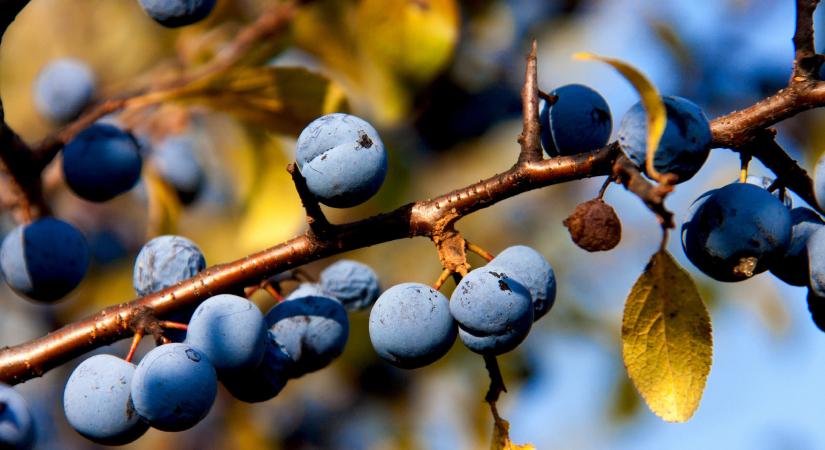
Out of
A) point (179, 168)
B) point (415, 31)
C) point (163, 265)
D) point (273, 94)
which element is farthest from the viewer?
point (179, 168)

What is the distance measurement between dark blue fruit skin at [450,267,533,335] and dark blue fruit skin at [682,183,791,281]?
0.23 m

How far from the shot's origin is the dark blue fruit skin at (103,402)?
114 cm

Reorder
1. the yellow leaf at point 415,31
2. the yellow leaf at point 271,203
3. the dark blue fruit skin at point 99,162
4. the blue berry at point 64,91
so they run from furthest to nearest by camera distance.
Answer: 1. the blue berry at point 64,91
2. the yellow leaf at point 271,203
3. the yellow leaf at point 415,31
4. the dark blue fruit skin at point 99,162

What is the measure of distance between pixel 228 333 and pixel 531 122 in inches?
18.5

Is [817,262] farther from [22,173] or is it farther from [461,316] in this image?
[22,173]

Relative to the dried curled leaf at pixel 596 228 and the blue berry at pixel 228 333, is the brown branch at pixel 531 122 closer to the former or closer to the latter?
the dried curled leaf at pixel 596 228

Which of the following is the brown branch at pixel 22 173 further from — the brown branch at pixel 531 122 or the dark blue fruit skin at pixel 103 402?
the brown branch at pixel 531 122

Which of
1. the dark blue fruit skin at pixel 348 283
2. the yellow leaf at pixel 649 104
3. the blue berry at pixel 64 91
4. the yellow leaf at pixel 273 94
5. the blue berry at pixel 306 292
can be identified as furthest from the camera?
the blue berry at pixel 64 91

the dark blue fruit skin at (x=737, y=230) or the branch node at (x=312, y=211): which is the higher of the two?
the dark blue fruit skin at (x=737, y=230)

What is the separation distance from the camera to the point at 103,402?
3.74 ft

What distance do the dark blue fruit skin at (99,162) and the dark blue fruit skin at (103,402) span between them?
0.52 metres

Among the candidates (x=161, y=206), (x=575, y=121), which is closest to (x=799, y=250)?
(x=575, y=121)

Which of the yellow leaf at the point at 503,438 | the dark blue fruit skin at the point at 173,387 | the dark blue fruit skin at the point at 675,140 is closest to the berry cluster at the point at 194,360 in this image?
the dark blue fruit skin at the point at 173,387

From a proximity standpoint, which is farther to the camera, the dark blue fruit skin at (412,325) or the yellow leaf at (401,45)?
the yellow leaf at (401,45)
